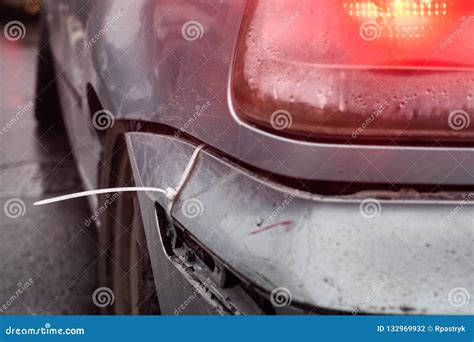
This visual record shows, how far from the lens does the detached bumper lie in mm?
1236

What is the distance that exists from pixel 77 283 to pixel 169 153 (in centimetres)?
95

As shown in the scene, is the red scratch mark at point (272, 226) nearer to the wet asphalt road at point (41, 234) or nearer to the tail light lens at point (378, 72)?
the tail light lens at point (378, 72)

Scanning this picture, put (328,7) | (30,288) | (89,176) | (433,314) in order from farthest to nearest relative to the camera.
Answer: (89,176)
(30,288)
(328,7)
(433,314)

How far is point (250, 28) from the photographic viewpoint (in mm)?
1382

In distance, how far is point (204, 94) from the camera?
150 centimetres

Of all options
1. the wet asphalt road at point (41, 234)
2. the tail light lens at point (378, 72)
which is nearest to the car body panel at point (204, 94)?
the tail light lens at point (378, 72)

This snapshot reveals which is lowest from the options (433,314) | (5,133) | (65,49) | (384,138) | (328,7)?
(5,133)

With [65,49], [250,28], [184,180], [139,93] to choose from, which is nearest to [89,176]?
[65,49]

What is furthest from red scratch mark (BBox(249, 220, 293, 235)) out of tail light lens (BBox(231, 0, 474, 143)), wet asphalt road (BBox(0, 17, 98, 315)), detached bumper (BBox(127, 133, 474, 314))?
wet asphalt road (BBox(0, 17, 98, 315))

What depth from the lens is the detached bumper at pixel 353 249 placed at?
1236mm

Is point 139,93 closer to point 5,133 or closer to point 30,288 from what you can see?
point 30,288

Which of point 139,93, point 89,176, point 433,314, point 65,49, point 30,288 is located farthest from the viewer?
point 65,49

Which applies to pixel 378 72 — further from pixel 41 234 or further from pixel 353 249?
pixel 41 234

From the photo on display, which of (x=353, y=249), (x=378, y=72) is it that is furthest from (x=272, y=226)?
(x=378, y=72)
